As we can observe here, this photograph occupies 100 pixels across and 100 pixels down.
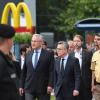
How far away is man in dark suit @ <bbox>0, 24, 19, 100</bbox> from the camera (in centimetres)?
748

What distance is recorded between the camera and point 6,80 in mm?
7480

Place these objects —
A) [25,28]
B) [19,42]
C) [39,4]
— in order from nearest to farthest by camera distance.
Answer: [19,42], [25,28], [39,4]

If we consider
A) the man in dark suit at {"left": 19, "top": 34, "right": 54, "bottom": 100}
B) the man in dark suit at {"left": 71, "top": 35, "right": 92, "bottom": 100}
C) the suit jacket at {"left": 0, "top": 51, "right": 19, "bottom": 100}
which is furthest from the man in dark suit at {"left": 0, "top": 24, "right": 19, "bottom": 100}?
the man in dark suit at {"left": 71, "top": 35, "right": 92, "bottom": 100}

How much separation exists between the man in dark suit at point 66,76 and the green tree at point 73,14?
3192cm

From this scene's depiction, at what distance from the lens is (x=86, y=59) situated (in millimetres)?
15844

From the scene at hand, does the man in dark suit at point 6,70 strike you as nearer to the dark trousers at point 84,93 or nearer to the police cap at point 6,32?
the police cap at point 6,32

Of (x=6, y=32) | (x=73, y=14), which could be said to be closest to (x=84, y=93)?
(x=6, y=32)

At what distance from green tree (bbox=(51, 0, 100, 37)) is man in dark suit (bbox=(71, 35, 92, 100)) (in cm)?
3072

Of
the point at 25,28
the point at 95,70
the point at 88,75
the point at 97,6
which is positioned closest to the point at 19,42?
the point at 25,28

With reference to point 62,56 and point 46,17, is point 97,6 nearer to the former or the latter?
point 46,17

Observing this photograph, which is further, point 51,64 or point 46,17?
point 46,17

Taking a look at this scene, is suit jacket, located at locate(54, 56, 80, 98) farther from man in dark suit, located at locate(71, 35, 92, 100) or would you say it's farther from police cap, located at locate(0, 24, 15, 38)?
police cap, located at locate(0, 24, 15, 38)

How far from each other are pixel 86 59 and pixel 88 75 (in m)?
0.41

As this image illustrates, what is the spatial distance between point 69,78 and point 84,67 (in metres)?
1.11
